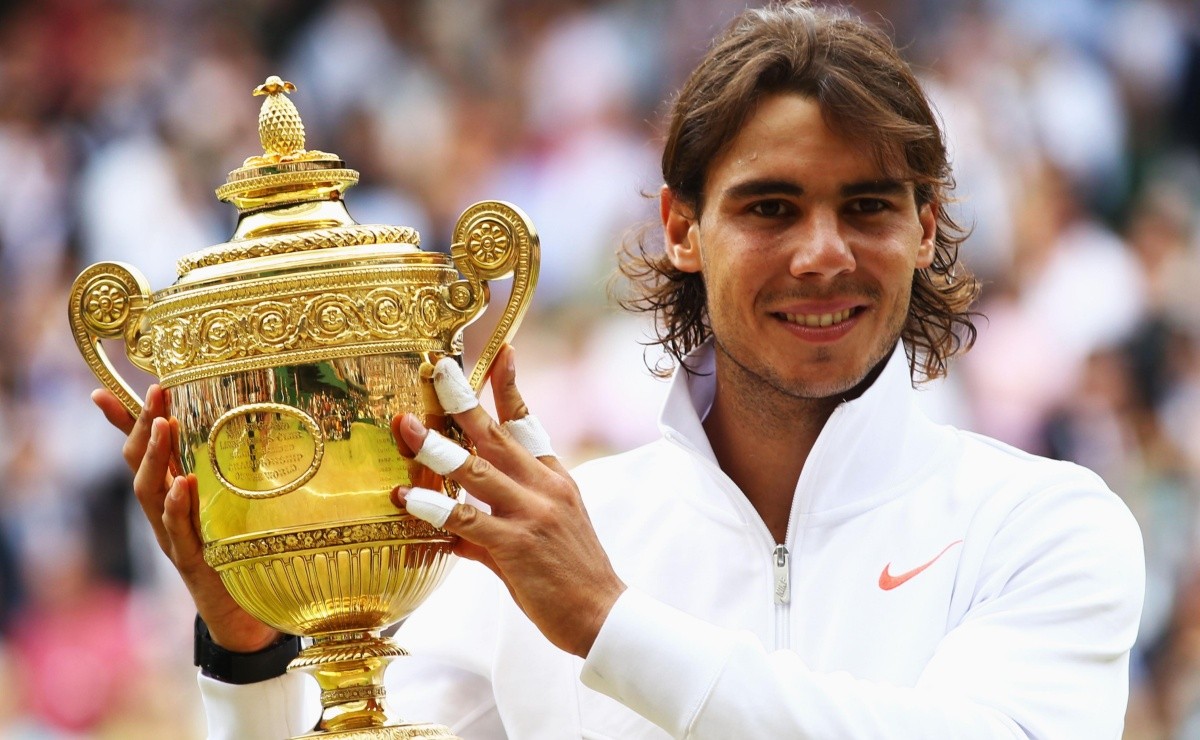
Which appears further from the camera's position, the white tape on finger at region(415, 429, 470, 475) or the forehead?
the forehead

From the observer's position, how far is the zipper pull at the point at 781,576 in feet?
8.59

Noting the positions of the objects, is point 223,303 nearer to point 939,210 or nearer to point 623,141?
point 939,210

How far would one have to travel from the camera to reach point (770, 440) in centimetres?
283

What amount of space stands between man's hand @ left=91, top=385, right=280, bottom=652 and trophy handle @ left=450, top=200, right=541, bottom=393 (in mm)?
410

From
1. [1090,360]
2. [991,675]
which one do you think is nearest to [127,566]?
[1090,360]

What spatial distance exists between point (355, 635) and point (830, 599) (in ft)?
2.21

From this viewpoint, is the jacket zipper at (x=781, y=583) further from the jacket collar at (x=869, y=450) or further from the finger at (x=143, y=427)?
the finger at (x=143, y=427)

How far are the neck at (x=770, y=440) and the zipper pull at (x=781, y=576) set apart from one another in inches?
4.5

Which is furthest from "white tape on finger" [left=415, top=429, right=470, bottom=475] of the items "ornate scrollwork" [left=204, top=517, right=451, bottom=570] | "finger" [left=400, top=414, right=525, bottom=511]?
"ornate scrollwork" [left=204, top=517, right=451, bottom=570]

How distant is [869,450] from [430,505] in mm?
781

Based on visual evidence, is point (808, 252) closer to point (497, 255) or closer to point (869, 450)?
point (869, 450)

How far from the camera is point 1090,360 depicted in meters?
6.81

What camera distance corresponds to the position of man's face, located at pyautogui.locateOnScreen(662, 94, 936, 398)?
104 inches

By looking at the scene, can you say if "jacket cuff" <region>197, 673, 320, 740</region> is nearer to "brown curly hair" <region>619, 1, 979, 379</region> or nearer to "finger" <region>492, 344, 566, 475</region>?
"finger" <region>492, 344, 566, 475</region>
